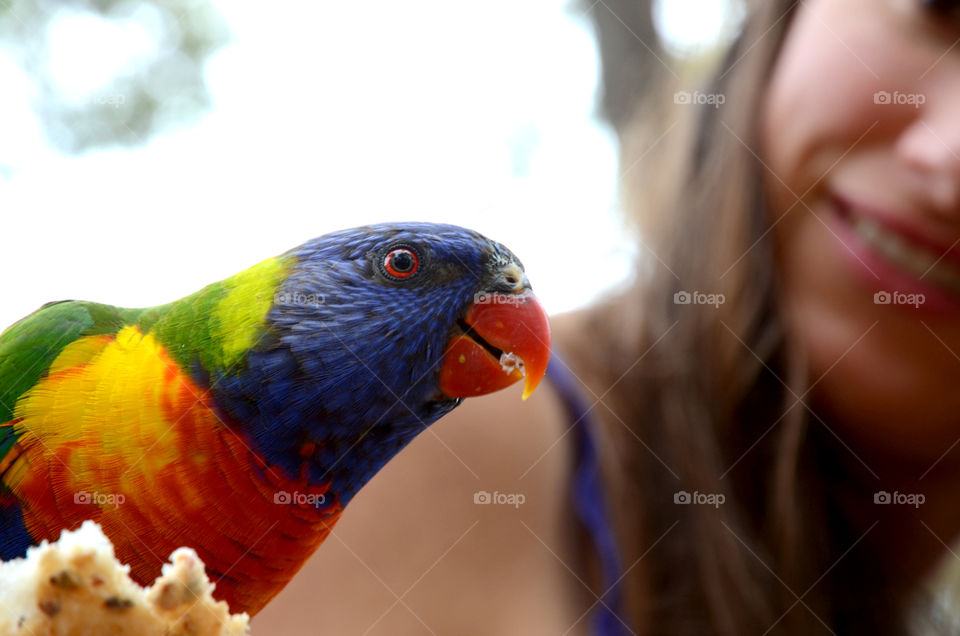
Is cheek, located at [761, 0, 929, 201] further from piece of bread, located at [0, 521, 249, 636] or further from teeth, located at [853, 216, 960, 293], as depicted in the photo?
piece of bread, located at [0, 521, 249, 636]

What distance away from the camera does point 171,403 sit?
629 mm

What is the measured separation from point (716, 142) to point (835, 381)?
1.46 ft

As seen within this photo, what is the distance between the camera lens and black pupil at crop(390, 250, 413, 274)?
0.75 m

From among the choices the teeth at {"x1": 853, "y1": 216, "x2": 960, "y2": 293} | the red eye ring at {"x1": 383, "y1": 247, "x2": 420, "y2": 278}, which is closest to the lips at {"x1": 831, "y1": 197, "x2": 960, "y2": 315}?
the teeth at {"x1": 853, "y1": 216, "x2": 960, "y2": 293}

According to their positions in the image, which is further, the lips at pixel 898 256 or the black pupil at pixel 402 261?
the lips at pixel 898 256

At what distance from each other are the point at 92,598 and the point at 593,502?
2.51 feet

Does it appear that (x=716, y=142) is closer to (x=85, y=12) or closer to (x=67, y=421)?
(x=67, y=421)

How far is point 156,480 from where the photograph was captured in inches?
23.7

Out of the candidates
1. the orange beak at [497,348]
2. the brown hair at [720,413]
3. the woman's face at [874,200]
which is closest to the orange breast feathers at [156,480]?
the orange beak at [497,348]

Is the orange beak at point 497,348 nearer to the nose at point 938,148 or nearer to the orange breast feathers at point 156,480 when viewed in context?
the orange breast feathers at point 156,480

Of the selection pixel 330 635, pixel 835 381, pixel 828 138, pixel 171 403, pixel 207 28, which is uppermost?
pixel 207 28

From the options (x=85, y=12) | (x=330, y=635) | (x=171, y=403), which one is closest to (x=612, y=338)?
(x=330, y=635)

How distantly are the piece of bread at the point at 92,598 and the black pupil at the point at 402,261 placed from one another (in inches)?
16.2

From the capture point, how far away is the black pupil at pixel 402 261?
2.44 feet
